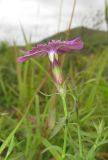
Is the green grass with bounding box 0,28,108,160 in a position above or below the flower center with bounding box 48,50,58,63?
below

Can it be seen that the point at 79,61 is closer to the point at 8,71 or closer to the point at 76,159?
the point at 8,71

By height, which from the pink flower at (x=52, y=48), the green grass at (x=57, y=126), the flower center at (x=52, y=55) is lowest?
the green grass at (x=57, y=126)

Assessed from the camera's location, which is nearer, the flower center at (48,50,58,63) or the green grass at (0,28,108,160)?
the flower center at (48,50,58,63)

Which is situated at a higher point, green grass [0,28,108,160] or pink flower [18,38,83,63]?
pink flower [18,38,83,63]

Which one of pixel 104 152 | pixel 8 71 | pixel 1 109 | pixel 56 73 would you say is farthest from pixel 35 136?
pixel 8 71

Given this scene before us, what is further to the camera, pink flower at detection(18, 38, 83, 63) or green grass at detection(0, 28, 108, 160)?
green grass at detection(0, 28, 108, 160)

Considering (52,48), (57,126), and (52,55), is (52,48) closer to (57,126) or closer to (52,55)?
(52,55)

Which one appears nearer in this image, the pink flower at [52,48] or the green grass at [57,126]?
the pink flower at [52,48]

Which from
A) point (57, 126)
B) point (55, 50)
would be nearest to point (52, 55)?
point (55, 50)

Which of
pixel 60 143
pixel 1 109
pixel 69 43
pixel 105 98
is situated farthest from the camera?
pixel 1 109

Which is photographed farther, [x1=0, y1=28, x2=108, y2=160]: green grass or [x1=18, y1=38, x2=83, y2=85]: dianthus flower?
[x1=0, y1=28, x2=108, y2=160]: green grass

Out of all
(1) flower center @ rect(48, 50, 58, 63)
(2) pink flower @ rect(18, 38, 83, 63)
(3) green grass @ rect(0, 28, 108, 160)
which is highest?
(2) pink flower @ rect(18, 38, 83, 63)
